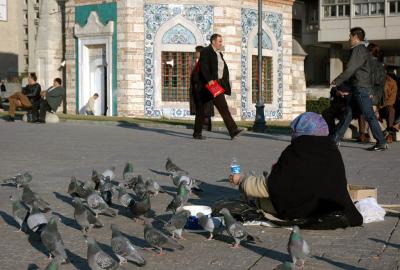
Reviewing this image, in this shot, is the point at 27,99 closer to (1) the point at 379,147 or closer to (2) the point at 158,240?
(1) the point at 379,147

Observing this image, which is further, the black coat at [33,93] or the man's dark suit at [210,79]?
the black coat at [33,93]

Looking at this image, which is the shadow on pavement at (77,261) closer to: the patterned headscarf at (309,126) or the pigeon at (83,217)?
the pigeon at (83,217)

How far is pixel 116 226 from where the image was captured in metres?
5.69

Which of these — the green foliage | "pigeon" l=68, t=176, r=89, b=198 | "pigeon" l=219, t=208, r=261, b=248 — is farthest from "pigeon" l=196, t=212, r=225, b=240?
the green foliage

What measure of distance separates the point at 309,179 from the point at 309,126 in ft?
1.44

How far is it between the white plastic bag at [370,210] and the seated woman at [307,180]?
50cm

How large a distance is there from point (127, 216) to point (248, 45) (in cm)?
2324

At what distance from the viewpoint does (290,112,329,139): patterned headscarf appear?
616cm

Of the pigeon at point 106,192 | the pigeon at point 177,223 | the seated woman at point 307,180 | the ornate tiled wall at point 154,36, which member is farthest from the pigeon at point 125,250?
the ornate tiled wall at point 154,36

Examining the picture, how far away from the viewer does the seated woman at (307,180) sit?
19.9 ft

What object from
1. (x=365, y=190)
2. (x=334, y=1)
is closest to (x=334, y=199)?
(x=365, y=190)

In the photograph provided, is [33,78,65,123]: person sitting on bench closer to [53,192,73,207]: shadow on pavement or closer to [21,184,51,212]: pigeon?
[53,192,73,207]: shadow on pavement

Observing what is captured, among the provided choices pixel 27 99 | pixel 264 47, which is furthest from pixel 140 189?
pixel 264 47

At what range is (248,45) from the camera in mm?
29891
